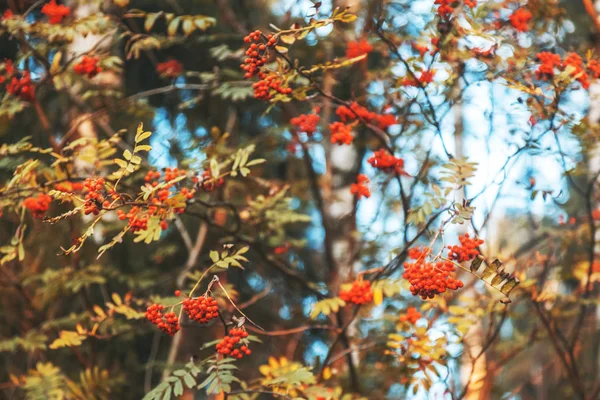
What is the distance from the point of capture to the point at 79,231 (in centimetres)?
373

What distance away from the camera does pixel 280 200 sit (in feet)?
9.73

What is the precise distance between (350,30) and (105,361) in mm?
2796

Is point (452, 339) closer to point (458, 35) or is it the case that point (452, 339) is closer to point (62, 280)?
point (458, 35)

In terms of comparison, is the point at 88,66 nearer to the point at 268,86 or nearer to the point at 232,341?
the point at 268,86

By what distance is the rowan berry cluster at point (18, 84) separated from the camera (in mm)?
2598

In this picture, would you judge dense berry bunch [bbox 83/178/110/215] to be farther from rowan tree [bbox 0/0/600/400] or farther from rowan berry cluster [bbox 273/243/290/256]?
rowan berry cluster [bbox 273/243/290/256]

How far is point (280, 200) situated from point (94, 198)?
133 centimetres

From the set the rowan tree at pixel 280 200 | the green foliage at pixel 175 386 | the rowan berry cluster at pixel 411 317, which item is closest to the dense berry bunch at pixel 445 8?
the rowan tree at pixel 280 200

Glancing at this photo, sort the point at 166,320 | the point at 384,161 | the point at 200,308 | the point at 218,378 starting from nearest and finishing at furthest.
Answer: the point at 200,308, the point at 166,320, the point at 218,378, the point at 384,161

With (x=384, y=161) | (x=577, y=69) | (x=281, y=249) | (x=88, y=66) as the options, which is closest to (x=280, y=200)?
(x=281, y=249)

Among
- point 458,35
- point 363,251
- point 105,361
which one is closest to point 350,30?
point 363,251

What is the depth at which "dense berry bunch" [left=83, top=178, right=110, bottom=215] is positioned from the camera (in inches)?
67.3

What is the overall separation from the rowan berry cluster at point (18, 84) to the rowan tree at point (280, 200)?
1 cm

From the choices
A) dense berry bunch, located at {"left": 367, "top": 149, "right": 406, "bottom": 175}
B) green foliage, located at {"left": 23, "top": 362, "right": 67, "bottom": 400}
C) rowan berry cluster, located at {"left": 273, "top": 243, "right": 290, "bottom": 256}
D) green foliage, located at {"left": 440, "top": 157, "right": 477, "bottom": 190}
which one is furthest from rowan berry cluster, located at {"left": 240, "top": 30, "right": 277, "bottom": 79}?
green foliage, located at {"left": 23, "top": 362, "right": 67, "bottom": 400}
